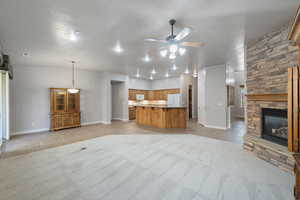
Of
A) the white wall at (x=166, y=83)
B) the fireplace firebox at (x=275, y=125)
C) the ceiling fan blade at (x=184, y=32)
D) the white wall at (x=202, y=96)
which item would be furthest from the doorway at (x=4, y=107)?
the white wall at (x=166, y=83)

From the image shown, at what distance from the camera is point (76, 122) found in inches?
251

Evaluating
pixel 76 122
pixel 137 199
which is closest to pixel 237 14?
pixel 137 199

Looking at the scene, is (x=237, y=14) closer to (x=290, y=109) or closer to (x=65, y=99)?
(x=290, y=109)

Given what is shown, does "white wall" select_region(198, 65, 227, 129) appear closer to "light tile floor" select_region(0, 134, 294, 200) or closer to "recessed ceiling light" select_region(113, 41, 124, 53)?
"light tile floor" select_region(0, 134, 294, 200)

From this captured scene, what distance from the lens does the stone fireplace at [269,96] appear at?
2680mm

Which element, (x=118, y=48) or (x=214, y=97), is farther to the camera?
(x=214, y=97)

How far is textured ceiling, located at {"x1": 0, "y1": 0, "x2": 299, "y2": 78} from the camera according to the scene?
207 cm

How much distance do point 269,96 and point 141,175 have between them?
10.5 feet

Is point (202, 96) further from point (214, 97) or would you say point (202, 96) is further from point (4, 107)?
point (4, 107)

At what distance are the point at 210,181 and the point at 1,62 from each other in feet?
18.9

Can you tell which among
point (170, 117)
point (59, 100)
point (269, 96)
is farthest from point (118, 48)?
point (59, 100)

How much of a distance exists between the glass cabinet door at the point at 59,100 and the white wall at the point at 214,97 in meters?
6.73

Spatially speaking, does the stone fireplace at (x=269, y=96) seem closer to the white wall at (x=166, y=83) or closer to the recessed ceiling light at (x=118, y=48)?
the recessed ceiling light at (x=118, y=48)

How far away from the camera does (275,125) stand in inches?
116
